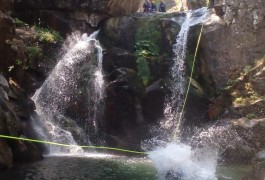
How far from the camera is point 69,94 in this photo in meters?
18.5

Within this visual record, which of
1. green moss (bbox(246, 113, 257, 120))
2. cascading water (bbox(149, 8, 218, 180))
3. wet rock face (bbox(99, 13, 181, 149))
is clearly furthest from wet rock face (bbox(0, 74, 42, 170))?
green moss (bbox(246, 113, 257, 120))

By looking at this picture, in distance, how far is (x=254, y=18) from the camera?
64.6 ft

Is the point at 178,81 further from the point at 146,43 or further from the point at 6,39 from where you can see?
the point at 6,39

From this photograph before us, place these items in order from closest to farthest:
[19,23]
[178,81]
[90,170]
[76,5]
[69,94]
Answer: [90,170] < [69,94] < [178,81] < [19,23] < [76,5]

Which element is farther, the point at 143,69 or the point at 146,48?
the point at 146,48

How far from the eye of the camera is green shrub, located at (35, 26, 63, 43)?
798 inches

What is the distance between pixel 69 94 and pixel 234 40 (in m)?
9.20

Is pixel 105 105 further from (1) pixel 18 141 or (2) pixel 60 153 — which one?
(1) pixel 18 141

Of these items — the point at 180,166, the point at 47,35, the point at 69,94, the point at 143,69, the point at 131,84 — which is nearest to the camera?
the point at 180,166

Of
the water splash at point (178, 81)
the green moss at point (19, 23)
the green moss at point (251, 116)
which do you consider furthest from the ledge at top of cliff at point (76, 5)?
the green moss at point (251, 116)

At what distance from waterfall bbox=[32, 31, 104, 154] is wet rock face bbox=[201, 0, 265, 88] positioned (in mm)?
6052

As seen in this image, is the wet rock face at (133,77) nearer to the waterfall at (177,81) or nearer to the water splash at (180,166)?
the waterfall at (177,81)

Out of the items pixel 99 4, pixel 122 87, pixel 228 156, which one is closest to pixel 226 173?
pixel 228 156

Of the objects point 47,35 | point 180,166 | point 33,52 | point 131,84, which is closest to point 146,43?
point 131,84
